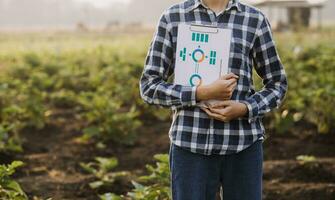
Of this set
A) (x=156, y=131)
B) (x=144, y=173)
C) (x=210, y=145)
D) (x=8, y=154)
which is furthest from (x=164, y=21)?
(x=156, y=131)

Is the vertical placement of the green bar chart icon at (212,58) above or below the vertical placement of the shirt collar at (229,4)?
below

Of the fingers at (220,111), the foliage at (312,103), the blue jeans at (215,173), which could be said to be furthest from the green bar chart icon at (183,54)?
the foliage at (312,103)

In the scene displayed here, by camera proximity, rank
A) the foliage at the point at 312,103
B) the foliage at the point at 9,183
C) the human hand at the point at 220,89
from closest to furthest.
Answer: the human hand at the point at 220,89 → the foliage at the point at 9,183 → the foliage at the point at 312,103

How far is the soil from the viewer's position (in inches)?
182

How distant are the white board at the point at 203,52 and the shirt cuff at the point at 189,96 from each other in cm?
4

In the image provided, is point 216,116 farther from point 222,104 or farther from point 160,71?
point 160,71

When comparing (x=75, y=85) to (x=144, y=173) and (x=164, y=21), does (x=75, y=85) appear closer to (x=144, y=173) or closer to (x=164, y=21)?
(x=144, y=173)

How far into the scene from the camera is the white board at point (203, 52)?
241cm

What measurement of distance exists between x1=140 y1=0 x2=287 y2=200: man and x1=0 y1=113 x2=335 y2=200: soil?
2.09 meters

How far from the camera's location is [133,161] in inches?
225

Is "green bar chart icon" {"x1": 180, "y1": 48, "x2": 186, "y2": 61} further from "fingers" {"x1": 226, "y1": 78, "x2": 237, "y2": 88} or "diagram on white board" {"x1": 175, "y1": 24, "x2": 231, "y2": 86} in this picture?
"fingers" {"x1": 226, "y1": 78, "x2": 237, "y2": 88}

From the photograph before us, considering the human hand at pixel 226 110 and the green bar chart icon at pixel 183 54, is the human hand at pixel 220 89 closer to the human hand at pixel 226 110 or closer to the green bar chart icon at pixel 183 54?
the human hand at pixel 226 110

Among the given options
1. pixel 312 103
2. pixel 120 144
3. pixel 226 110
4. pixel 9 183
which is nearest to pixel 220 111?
pixel 226 110

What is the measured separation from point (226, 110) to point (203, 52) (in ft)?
0.75
